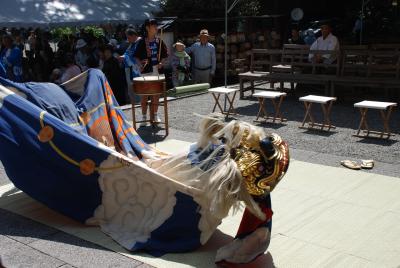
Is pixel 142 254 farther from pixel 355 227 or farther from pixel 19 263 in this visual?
pixel 355 227

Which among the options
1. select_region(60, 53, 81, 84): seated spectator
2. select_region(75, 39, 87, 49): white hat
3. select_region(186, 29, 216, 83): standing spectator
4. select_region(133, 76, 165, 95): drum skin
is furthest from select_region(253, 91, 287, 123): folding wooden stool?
select_region(75, 39, 87, 49): white hat

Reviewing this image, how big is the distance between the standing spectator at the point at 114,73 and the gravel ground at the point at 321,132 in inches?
33.9

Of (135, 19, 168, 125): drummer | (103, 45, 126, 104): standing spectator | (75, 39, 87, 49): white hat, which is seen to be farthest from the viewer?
(75, 39, 87, 49): white hat

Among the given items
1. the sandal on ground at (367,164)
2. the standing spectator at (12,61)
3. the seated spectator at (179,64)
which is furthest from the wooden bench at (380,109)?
the standing spectator at (12,61)

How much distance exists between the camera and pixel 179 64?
1075 centimetres

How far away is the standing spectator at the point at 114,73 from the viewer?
29.0 feet

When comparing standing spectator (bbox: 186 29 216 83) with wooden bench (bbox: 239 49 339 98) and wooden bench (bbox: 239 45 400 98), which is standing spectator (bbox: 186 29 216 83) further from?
wooden bench (bbox: 239 45 400 98)

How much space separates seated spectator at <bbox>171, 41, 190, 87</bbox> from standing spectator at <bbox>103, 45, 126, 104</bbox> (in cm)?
181

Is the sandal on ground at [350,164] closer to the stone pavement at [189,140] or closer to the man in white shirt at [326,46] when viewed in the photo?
the stone pavement at [189,140]

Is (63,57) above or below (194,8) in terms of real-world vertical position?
below

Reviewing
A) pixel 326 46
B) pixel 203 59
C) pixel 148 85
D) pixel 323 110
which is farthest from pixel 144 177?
pixel 203 59

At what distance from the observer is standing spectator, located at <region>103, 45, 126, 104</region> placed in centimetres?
885

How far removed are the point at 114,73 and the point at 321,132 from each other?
A: 3.92 metres

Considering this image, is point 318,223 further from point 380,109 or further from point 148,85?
point 148,85
